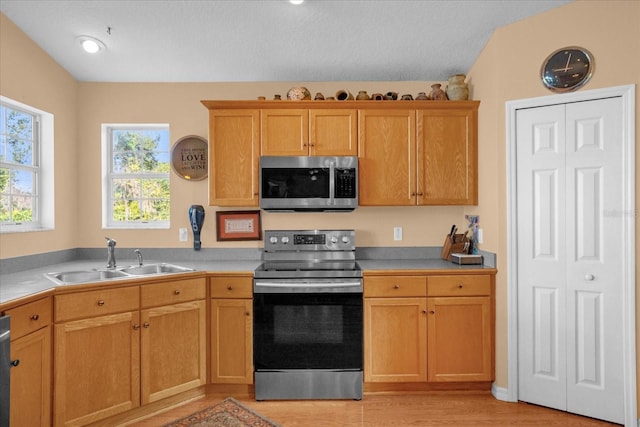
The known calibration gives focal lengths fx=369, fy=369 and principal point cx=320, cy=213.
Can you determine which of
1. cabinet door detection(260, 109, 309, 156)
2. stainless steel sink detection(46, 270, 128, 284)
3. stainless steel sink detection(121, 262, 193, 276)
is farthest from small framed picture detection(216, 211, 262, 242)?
stainless steel sink detection(46, 270, 128, 284)

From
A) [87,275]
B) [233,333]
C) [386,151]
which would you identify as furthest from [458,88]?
[87,275]

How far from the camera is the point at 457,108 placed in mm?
2844

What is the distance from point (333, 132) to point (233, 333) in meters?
1.64

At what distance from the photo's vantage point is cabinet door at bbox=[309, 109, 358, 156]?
2.84 m

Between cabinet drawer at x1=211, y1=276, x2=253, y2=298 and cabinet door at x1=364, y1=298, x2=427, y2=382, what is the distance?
815 millimetres

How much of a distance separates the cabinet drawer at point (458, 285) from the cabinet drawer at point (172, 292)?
5.19ft

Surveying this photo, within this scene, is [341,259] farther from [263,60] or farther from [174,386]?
[263,60]

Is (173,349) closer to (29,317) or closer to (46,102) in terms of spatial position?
(29,317)

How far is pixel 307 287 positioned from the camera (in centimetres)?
249

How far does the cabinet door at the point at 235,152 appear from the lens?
9.30 feet

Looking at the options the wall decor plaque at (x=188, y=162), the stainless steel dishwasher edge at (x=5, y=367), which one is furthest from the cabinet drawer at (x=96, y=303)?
the wall decor plaque at (x=188, y=162)

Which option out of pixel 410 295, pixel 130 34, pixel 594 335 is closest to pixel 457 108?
pixel 410 295

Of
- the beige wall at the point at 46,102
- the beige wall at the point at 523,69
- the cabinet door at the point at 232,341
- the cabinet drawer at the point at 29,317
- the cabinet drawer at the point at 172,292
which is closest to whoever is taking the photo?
the cabinet drawer at the point at 29,317

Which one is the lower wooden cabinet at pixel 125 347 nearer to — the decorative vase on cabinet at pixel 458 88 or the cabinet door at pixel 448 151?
the cabinet door at pixel 448 151
